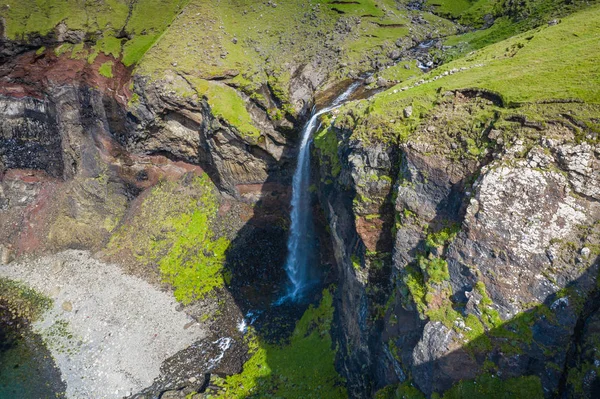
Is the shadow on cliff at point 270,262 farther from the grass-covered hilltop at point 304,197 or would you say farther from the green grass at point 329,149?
the green grass at point 329,149

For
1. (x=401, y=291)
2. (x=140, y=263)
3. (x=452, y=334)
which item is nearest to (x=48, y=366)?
(x=140, y=263)

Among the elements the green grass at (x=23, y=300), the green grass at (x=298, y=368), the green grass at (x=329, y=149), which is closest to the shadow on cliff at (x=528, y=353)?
the green grass at (x=298, y=368)

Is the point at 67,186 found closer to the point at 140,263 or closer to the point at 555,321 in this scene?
the point at 140,263

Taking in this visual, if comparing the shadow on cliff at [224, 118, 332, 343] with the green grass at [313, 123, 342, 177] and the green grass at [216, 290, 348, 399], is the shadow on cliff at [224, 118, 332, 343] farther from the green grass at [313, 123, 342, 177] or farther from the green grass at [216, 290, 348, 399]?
the green grass at [313, 123, 342, 177]

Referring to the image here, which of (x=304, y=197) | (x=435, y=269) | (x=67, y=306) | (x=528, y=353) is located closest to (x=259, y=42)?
(x=304, y=197)

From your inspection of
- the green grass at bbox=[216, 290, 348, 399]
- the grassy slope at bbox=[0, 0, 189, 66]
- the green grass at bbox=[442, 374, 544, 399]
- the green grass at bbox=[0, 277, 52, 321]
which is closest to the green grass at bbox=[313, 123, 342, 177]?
the green grass at bbox=[216, 290, 348, 399]

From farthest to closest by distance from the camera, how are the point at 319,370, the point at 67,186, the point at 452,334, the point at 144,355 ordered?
the point at 67,186 → the point at 144,355 → the point at 319,370 → the point at 452,334

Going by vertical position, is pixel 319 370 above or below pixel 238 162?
below
